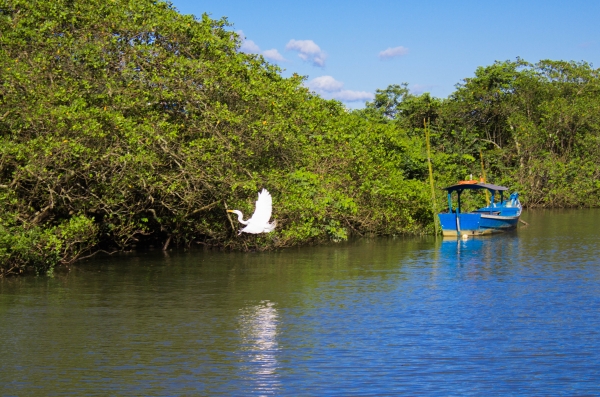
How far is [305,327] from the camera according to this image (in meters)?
14.8

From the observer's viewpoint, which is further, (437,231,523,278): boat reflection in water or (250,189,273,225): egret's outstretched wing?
(437,231,523,278): boat reflection in water

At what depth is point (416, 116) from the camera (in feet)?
176

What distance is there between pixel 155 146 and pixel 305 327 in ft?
29.9

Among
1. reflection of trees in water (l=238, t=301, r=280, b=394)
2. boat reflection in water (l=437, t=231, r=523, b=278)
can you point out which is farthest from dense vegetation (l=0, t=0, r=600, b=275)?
reflection of trees in water (l=238, t=301, r=280, b=394)

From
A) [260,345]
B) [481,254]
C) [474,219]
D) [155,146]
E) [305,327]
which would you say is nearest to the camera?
[260,345]

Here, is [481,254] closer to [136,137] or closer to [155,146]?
[155,146]

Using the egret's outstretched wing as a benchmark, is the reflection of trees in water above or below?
below

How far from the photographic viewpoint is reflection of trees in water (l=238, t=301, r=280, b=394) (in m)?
11.5

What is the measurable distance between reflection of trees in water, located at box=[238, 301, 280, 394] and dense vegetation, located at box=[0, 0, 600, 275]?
250 inches

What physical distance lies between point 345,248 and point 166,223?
19.5 feet

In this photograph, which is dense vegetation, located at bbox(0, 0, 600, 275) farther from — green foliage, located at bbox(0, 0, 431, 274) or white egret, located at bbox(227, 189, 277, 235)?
white egret, located at bbox(227, 189, 277, 235)

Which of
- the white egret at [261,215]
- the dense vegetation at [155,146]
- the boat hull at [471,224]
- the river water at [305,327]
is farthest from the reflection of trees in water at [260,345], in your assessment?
the boat hull at [471,224]

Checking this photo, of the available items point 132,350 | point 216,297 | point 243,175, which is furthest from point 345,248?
point 132,350

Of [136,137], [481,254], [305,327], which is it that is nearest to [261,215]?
[136,137]
